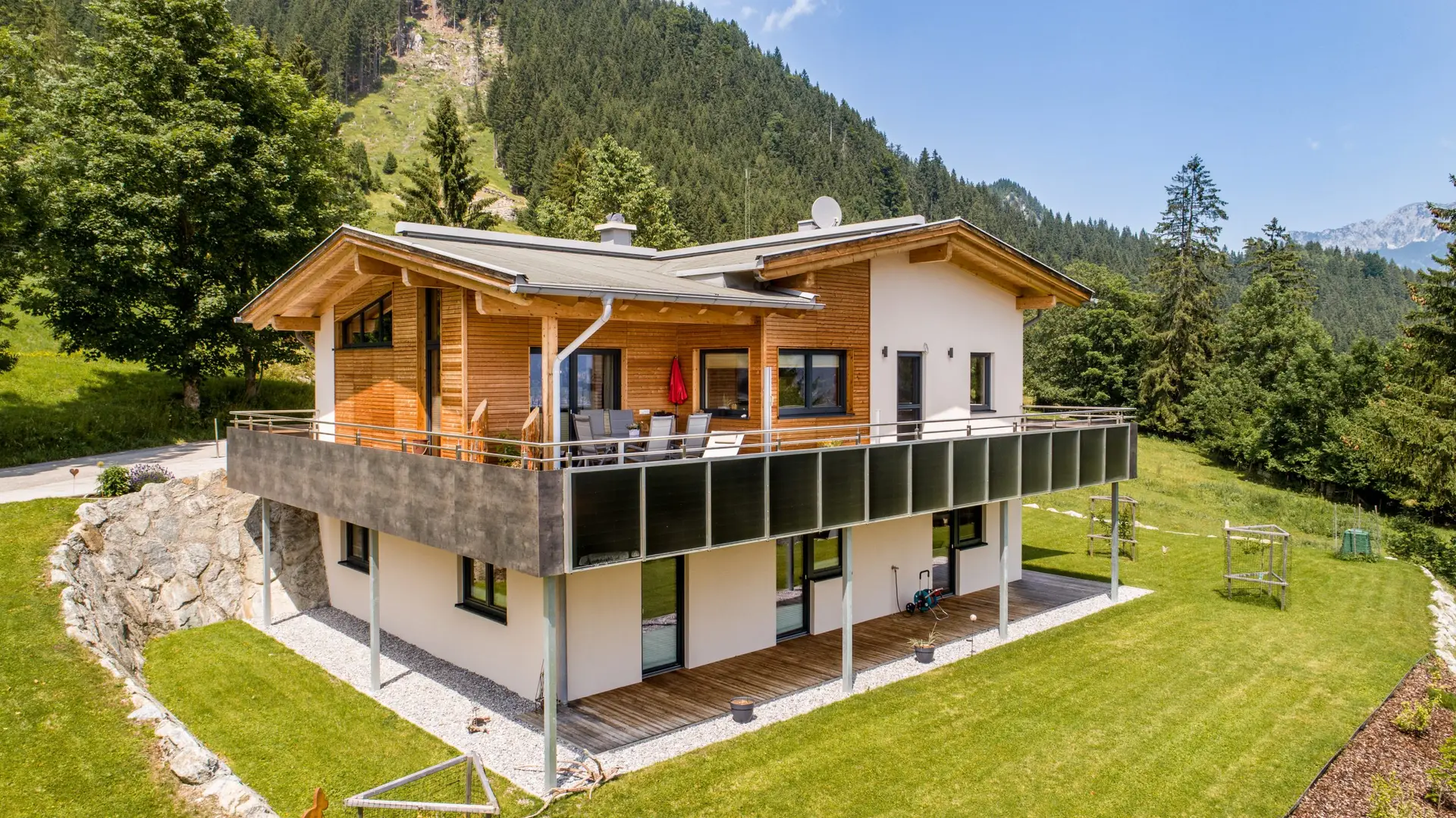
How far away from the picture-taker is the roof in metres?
10.3

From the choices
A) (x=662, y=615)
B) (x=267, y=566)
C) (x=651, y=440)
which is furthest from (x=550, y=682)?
(x=267, y=566)

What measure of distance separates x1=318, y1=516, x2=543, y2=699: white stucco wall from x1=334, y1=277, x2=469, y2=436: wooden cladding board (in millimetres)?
2426

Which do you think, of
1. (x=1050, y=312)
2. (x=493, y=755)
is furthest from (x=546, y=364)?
(x=1050, y=312)

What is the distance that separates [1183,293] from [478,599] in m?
54.7

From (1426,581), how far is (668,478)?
2149cm

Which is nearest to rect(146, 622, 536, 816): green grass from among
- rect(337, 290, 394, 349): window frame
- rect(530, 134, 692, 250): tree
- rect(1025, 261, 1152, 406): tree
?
rect(337, 290, 394, 349): window frame

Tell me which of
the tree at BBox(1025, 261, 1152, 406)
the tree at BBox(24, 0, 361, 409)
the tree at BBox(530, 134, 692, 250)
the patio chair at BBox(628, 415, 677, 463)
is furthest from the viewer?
the tree at BBox(1025, 261, 1152, 406)

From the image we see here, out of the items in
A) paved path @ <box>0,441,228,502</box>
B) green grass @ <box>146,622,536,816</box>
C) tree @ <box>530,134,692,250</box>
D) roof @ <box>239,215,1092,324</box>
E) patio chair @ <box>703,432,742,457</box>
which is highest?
tree @ <box>530,134,692,250</box>

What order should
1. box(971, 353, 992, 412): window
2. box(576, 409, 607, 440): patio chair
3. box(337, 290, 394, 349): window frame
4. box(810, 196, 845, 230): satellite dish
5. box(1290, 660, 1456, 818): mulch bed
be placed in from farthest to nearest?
box(971, 353, 992, 412): window → box(810, 196, 845, 230): satellite dish → box(337, 290, 394, 349): window frame → box(576, 409, 607, 440): patio chair → box(1290, 660, 1456, 818): mulch bed

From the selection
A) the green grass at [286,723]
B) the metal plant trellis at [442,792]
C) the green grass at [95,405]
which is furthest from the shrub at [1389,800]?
the green grass at [95,405]

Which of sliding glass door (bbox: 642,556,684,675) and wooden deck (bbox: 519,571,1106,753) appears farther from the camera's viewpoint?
sliding glass door (bbox: 642,556,684,675)

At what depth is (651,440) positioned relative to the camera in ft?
32.5

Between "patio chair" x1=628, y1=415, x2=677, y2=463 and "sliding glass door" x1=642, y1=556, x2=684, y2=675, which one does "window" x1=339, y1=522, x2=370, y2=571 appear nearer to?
"sliding glass door" x1=642, y1=556, x2=684, y2=675

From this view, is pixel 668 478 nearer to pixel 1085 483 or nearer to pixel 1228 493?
pixel 1085 483
